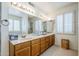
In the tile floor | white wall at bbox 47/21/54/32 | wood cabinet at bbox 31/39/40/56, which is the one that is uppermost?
white wall at bbox 47/21/54/32

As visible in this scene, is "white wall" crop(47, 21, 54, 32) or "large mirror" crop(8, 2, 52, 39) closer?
"large mirror" crop(8, 2, 52, 39)

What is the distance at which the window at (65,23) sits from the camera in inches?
93.7

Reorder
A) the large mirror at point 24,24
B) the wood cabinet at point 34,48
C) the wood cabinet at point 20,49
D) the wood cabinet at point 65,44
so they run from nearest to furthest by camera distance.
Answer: the wood cabinet at point 20,49
the large mirror at point 24,24
the wood cabinet at point 34,48
the wood cabinet at point 65,44

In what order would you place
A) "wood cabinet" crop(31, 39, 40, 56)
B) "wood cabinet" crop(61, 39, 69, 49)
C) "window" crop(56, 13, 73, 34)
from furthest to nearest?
"wood cabinet" crop(61, 39, 69, 49) → "window" crop(56, 13, 73, 34) → "wood cabinet" crop(31, 39, 40, 56)

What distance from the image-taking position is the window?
7.81 feet

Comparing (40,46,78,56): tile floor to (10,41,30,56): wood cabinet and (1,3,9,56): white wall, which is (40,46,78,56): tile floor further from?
(1,3,9,56): white wall

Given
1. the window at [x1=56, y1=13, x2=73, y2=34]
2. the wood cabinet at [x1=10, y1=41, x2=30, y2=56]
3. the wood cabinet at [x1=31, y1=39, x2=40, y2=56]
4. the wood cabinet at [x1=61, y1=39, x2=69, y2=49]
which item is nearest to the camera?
the wood cabinet at [x1=10, y1=41, x2=30, y2=56]

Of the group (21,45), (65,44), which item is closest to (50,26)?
(65,44)

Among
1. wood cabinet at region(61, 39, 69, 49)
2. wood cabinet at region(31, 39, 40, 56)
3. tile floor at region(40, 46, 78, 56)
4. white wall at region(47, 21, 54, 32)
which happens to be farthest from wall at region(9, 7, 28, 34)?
wood cabinet at region(61, 39, 69, 49)

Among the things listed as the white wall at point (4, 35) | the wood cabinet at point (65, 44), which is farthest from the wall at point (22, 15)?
the wood cabinet at point (65, 44)

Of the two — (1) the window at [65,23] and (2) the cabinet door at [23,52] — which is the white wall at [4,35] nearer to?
(2) the cabinet door at [23,52]

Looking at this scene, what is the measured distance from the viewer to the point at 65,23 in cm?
247

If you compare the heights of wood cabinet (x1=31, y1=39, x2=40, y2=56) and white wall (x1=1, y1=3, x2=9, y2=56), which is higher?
white wall (x1=1, y1=3, x2=9, y2=56)

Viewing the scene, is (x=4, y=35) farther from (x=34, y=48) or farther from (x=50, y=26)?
(x=50, y=26)
